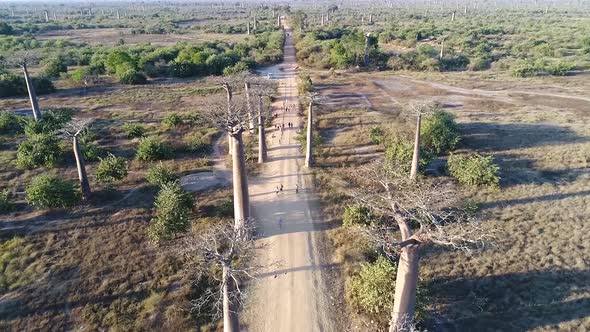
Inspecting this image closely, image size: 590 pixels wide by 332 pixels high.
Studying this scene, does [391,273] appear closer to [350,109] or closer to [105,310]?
[105,310]

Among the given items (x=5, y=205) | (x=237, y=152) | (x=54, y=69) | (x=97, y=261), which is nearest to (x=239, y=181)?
(x=237, y=152)

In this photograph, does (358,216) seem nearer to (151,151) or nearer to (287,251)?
(287,251)

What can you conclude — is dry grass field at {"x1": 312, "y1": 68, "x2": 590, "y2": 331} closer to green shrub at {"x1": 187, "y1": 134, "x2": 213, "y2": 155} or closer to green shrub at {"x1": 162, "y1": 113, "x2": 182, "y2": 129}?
green shrub at {"x1": 187, "y1": 134, "x2": 213, "y2": 155}

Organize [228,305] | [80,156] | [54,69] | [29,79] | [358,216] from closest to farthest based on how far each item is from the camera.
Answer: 1. [228,305]
2. [358,216]
3. [80,156]
4. [29,79]
5. [54,69]

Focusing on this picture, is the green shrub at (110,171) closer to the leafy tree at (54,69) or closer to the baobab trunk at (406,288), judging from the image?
the baobab trunk at (406,288)

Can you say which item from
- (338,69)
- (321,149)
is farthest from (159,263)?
(338,69)
